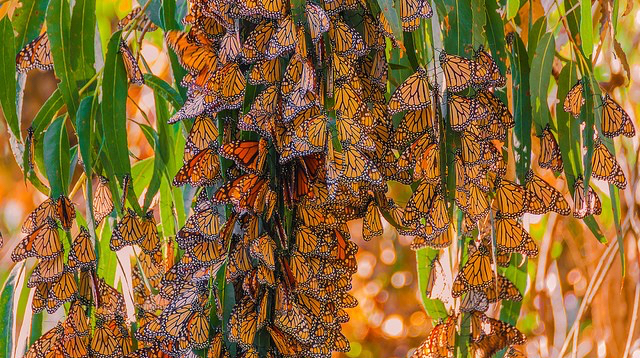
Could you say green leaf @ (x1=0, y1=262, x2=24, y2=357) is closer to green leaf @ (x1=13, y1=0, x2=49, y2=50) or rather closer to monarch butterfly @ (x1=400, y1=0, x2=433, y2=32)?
green leaf @ (x1=13, y1=0, x2=49, y2=50)

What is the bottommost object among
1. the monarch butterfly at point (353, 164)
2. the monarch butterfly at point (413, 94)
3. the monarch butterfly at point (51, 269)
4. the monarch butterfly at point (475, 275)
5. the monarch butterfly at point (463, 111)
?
the monarch butterfly at point (475, 275)

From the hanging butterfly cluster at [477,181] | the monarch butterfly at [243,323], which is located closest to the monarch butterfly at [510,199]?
the hanging butterfly cluster at [477,181]

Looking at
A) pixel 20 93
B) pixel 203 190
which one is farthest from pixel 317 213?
pixel 20 93

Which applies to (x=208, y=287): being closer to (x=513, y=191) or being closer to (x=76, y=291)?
(x=76, y=291)

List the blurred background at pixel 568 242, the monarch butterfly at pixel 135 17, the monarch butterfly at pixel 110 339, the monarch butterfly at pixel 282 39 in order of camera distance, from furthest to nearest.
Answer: the blurred background at pixel 568 242 → the monarch butterfly at pixel 135 17 → the monarch butterfly at pixel 110 339 → the monarch butterfly at pixel 282 39

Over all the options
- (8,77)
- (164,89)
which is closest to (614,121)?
(164,89)

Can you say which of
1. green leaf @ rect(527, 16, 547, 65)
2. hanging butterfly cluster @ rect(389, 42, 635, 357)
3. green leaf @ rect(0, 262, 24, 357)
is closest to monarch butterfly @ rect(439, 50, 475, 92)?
hanging butterfly cluster @ rect(389, 42, 635, 357)

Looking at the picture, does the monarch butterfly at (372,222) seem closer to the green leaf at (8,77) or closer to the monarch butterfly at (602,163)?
A: the monarch butterfly at (602,163)
